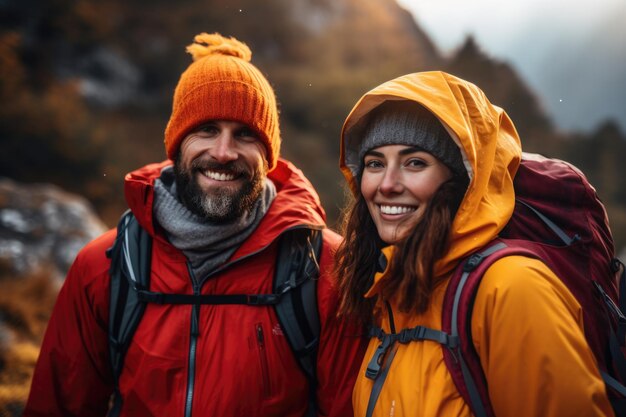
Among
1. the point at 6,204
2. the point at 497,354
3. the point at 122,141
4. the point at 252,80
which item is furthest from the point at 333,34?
the point at 497,354

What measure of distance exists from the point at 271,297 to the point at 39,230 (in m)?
4.60

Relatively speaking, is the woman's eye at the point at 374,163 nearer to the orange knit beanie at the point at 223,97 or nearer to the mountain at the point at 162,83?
the orange knit beanie at the point at 223,97

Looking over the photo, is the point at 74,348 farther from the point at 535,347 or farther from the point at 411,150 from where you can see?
the point at 535,347

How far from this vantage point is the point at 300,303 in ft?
8.77

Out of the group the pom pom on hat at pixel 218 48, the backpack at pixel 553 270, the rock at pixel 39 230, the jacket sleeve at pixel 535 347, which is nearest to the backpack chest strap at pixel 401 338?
the backpack at pixel 553 270

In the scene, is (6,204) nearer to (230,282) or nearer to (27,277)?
(27,277)

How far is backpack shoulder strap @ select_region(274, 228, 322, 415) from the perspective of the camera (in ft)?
8.68

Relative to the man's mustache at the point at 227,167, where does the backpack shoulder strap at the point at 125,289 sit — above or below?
→ below

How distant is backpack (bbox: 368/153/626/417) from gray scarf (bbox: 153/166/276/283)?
1030mm

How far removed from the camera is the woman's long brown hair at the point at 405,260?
7.07ft

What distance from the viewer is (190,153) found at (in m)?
3.00

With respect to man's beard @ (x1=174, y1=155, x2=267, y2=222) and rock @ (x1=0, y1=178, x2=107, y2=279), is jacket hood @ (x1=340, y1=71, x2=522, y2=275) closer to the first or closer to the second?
man's beard @ (x1=174, y1=155, x2=267, y2=222)

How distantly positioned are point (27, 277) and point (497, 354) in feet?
18.0

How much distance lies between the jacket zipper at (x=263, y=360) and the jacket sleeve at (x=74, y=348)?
952mm
